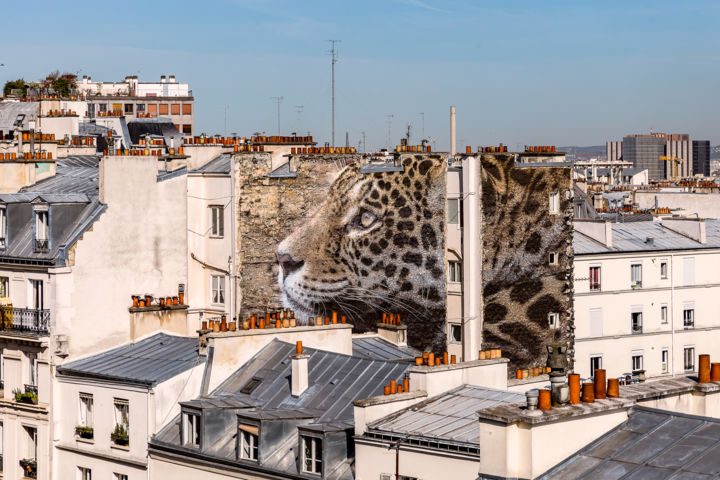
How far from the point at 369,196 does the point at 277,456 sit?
20138 mm

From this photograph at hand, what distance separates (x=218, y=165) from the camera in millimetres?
50125

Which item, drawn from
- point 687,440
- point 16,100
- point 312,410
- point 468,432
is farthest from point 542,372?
point 16,100

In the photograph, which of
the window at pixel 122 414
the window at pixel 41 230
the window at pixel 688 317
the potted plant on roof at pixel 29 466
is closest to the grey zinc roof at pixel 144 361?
the window at pixel 122 414

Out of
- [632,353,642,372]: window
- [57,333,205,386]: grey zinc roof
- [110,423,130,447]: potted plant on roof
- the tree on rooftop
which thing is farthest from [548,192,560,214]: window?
the tree on rooftop

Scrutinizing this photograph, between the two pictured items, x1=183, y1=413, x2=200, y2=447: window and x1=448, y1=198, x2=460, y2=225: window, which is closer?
x1=183, y1=413, x2=200, y2=447: window

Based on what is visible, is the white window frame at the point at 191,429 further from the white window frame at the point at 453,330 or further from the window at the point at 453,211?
the window at the point at 453,211

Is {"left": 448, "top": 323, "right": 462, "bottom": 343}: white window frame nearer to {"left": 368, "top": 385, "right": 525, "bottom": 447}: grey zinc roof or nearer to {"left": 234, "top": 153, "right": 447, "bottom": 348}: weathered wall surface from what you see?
{"left": 234, "top": 153, "right": 447, "bottom": 348}: weathered wall surface

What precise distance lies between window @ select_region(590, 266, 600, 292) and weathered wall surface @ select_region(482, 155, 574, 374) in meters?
11.0

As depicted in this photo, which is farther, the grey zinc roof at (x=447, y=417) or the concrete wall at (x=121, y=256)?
the concrete wall at (x=121, y=256)

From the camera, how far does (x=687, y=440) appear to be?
69.6ft

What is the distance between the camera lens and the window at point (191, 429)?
108 feet

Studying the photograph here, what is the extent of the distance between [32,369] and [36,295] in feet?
6.49

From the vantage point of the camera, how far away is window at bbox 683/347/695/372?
220 ft

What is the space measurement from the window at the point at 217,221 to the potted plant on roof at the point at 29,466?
12260mm
